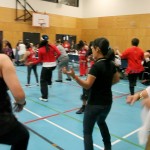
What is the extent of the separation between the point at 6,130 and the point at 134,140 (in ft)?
8.41

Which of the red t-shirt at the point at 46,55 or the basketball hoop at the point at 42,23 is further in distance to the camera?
the basketball hoop at the point at 42,23

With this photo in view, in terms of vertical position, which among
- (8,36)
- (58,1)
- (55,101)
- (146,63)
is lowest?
(55,101)

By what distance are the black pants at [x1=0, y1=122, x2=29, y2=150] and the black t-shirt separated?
92 cm

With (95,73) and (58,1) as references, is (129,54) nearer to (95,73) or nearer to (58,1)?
(95,73)

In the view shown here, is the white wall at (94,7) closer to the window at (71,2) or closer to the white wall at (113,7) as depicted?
the white wall at (113,7)

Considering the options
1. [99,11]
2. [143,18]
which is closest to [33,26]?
[99,11]

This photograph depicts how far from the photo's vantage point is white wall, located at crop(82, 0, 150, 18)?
15180mm

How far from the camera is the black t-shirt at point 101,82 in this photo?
8.42ft

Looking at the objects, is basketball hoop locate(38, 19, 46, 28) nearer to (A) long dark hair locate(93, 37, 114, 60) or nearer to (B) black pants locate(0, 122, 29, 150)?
(A) long dark hair locate(93, 37, 114, 60)

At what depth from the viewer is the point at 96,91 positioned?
2.65 meters

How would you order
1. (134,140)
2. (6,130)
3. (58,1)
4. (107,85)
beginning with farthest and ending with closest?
(58,1) < (134,140) < (107,85) < (6,130)

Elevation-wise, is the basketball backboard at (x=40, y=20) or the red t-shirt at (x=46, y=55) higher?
the basketball backboard at (x=40, y=20)

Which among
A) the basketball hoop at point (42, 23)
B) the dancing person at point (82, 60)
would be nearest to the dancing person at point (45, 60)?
the dancing person at point (82, 60)

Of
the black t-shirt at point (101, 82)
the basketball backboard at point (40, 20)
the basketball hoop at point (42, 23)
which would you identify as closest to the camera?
the black t-shirt at point (101, 82)
